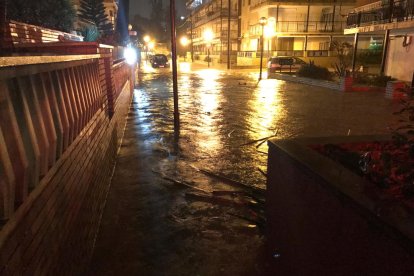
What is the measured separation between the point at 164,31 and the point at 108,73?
351ft

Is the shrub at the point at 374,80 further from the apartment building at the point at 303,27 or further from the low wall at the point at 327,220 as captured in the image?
the apartment building at the point at 303,27

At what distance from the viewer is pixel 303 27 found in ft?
132

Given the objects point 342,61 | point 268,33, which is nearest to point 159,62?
point 268,33

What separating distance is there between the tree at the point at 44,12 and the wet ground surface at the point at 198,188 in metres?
7.43

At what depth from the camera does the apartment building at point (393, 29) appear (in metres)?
17.8

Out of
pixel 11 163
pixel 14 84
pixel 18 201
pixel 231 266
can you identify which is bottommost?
pixel 231 266

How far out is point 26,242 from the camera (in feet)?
6.36

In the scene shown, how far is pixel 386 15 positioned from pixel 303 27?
21.8 metres

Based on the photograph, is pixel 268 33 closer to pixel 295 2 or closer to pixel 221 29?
pixel 295 2

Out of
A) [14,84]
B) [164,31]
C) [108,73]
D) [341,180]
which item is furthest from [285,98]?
[164,31]

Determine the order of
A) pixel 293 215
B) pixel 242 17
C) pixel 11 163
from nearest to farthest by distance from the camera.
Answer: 1. pixel 11 163
2. pixel 293 215
3. pixel 242 17

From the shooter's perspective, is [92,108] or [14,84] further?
[92,108]

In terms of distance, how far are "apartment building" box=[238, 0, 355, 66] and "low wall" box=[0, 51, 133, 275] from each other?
3749 cm

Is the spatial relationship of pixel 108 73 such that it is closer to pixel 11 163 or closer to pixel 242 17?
pixel 11 163
